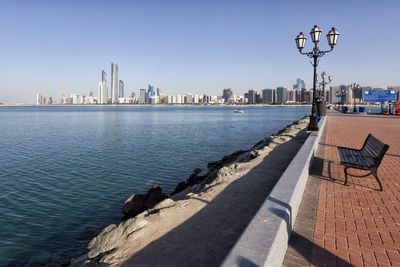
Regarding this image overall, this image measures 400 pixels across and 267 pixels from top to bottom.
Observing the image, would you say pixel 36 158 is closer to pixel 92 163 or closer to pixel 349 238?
pixel 92 163

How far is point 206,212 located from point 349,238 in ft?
8.96

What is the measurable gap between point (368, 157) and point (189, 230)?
4.18m

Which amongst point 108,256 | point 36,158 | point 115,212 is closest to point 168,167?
point 115,212

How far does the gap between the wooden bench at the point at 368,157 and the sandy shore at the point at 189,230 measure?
185 centimetres

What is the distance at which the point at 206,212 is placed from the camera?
5527 mm

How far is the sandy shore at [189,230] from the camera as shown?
4.11 metres

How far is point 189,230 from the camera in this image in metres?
4.83

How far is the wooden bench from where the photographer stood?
18.0ft

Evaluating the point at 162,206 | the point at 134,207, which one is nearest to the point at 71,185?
the point at 134,207

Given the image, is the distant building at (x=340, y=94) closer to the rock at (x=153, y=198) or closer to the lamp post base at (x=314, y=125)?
the lamp post base at (x=314, y=125)

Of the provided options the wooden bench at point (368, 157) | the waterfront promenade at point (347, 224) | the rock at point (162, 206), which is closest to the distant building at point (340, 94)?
the wooden bench at point (368, 157)

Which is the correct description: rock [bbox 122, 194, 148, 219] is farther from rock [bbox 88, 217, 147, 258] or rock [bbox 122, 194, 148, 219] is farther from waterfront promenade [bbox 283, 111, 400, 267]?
waterfront promenade [bbox 283, 111, 400, 267]

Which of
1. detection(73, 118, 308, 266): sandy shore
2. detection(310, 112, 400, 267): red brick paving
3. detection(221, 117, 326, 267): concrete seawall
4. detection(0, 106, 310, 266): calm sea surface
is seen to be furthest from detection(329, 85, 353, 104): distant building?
detection(221, 117, 326, 267): concrete seawall

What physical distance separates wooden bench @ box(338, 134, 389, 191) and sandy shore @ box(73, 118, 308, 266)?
1.85 meters
